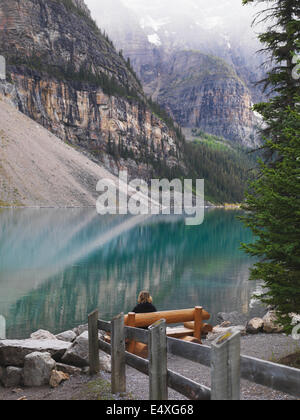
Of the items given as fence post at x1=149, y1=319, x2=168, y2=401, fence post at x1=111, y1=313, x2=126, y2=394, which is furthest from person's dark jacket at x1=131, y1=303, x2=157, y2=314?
fence post at x1=149, y1=319, x2=168, y2=401

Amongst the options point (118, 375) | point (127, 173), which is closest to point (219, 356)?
point (118, 375)

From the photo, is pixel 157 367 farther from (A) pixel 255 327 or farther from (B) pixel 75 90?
(B) pixel 75 90

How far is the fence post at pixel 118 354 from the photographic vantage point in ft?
21.9

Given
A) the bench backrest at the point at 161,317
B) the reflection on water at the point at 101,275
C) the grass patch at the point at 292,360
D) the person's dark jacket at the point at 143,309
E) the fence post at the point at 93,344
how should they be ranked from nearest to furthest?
the fence post at the point at 93,344
the grass patch at the point at 292,360
the bench backrest at the point at 161,317
the person's dark jacket at the point at 143,309
the reflection on water at the point at 101,275

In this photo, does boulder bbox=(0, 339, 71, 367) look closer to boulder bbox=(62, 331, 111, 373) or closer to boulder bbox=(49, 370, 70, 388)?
boulder bbox=(62, 331, 111, 373)

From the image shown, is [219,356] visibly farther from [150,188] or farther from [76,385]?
[150,188]

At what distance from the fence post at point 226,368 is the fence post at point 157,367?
4.40ft

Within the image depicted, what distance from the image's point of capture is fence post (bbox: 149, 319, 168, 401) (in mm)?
5555

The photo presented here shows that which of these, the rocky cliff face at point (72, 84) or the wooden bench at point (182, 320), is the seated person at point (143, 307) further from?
the rocky cliff face at point (72, 84)

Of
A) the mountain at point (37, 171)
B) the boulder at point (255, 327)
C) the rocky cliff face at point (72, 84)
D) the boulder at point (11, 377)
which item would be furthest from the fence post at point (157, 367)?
the rocky cliff face at point (72, 84)

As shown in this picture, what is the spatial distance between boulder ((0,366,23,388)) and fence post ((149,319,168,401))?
11.0 ft

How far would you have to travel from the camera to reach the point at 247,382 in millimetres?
7305

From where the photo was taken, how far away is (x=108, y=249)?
39000mm
